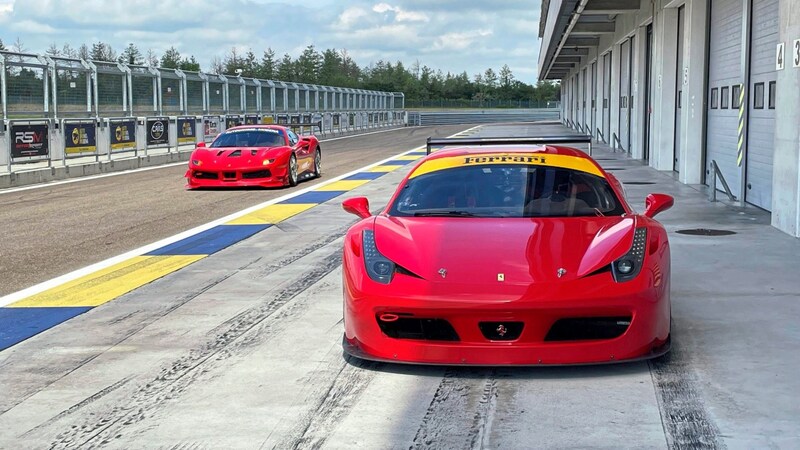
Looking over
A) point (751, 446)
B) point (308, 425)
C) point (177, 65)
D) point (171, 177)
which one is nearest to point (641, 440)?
point (751, 446)

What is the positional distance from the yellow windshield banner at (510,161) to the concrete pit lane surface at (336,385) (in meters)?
1.13

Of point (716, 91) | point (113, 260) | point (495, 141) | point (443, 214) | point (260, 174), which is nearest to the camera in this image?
point (443, 214)

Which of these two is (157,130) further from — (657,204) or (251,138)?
(657,204)

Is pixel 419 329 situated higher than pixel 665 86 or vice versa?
pixel 665 86

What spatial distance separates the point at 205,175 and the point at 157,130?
11.7m

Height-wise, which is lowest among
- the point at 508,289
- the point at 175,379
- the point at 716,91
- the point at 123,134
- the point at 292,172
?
the point at 175,379

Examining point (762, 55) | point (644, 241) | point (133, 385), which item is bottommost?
point (133, 385)

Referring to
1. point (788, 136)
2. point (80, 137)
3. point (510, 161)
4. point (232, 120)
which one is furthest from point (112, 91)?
point (510, 161)

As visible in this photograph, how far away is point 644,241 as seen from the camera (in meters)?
5.47

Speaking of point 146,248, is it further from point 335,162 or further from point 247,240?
point 335,162

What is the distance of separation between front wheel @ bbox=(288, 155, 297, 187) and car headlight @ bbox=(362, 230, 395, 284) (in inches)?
508

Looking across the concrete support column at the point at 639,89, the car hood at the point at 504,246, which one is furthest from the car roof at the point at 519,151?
the concrete support column at the point at 639,89

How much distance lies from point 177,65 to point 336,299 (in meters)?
107

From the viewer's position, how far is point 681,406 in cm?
458
